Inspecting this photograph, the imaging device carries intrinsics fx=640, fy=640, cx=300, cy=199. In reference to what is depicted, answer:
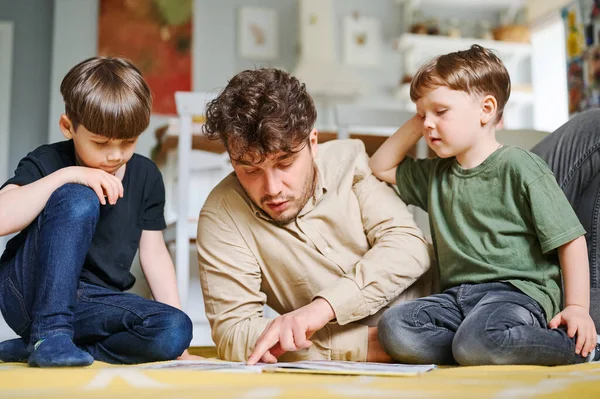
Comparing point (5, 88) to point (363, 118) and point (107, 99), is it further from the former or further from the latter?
point (107, 99)

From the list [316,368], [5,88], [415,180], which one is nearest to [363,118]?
[415,180]

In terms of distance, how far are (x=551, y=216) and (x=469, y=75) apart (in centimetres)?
33

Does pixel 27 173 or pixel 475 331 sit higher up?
pixel 27 173

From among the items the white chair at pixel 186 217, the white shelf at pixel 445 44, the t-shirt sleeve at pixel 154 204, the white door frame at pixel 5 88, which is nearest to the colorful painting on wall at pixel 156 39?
the white door frame at pixel 5 88

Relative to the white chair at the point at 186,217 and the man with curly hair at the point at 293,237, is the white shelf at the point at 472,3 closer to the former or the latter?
the white chair at the point at 186,217

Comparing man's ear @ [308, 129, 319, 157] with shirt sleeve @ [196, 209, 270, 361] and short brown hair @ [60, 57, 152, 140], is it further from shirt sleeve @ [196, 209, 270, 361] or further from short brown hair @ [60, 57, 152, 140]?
short brown hair @ [60, 57, 152, 140]

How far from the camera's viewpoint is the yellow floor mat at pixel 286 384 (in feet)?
2.34

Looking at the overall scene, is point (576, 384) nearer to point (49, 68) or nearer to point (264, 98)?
point (264, 98)

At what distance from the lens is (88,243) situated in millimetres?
1144

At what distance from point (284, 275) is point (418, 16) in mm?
4218

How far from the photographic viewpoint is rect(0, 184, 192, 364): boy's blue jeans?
1.08 m

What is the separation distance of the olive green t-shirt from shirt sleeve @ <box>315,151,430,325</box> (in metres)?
0.07

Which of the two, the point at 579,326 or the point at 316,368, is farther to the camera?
the point at 579,326

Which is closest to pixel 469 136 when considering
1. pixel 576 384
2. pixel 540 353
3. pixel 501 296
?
pixel 501 296
